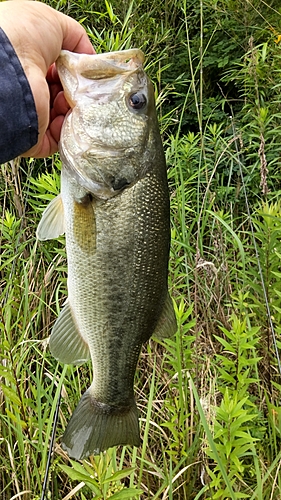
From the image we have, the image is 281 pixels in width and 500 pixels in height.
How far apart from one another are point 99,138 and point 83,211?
226 mm

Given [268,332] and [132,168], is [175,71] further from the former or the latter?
[132,168]

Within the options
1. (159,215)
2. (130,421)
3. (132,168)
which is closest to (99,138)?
(132,168)

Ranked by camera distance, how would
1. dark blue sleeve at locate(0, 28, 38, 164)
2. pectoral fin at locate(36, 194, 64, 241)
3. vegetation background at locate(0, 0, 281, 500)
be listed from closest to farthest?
1. dark blue sleeve at locate(0, 28, 38, 164)
2. pectoral fin at locate(36, 194, 64, 241)
3. vegetation background at locate(0, 0, 281, 500)

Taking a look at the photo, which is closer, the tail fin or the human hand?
the human hand

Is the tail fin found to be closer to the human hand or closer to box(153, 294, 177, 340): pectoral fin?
box(153, 294, 177, 340): pectoral fin

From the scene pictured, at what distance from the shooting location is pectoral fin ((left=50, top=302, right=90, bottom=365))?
1.63 m

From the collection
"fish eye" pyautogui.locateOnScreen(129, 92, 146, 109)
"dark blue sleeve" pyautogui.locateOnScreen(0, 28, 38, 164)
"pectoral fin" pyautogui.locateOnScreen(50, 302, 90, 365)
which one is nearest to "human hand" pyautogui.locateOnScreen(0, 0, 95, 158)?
"dark blue sleeve" pyautogui.locateOnScreen(0, 28, 38, 164)

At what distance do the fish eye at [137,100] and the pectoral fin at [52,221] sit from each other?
367 millimetres

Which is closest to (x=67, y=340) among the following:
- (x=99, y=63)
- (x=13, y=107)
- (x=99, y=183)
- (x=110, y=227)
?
(x=110, y=227)

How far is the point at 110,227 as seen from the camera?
58.7 inches

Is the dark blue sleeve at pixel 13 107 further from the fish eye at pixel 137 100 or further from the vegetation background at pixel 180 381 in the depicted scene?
the vegetation background at pixel 180 381

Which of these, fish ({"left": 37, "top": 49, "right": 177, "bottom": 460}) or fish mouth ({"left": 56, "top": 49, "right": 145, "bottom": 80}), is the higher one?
fish mouth ({"left": 56, "top": 49, "right": 145, "bottom": 80})

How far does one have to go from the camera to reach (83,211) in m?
1.51

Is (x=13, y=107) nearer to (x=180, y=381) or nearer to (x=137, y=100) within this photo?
(x=137, y=100)
